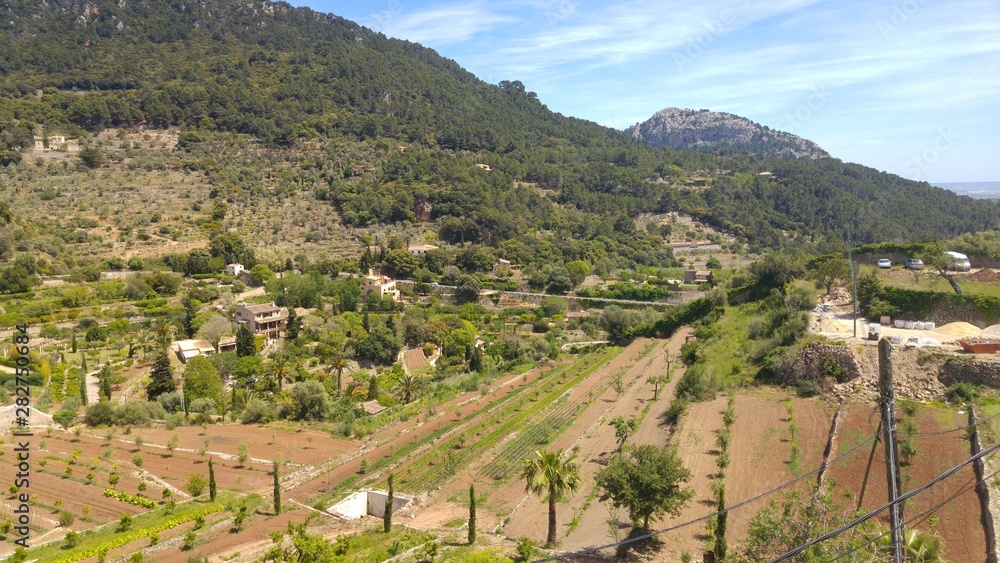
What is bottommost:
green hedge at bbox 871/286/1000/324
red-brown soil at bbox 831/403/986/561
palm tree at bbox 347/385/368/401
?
palm tree at bbox 347/385/368/401

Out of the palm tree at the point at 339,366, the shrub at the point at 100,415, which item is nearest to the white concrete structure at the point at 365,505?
the palm tree at the point at 339,366

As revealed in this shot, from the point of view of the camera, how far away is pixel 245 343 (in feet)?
104

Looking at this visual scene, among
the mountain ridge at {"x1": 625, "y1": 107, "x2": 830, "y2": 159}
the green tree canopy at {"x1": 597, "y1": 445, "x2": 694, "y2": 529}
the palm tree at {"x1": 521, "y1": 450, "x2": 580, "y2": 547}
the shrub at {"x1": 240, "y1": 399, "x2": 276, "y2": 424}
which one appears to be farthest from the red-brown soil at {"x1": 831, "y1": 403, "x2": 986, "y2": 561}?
the mountain ridge at {"x1": 625, "y1": 107, "x2": 830, "y2": 159}

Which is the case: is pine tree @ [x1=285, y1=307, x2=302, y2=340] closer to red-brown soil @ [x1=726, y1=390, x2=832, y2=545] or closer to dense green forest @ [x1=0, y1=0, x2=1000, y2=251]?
red-brown soil @ [x1=726, y1=390, x2=832, y2=545]

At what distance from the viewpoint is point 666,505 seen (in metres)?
13.5

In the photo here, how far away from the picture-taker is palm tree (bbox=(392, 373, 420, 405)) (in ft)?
89.8

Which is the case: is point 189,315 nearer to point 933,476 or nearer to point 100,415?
point 100,415

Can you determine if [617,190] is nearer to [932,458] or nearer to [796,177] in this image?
[796,177]

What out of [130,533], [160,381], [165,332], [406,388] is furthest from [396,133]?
[130,533]

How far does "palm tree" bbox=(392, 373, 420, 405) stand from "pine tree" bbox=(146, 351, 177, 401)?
958 centimetres

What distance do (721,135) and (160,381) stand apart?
173 metres

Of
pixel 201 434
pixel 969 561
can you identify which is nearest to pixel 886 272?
pixel 969 561

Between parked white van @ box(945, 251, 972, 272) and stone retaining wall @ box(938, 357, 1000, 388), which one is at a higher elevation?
parked white van @ box(945, 251, 972, 272)

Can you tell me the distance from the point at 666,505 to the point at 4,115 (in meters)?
88.6
